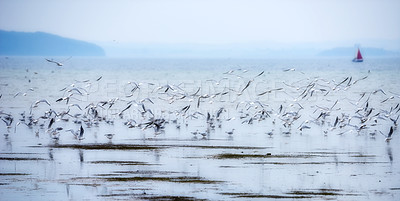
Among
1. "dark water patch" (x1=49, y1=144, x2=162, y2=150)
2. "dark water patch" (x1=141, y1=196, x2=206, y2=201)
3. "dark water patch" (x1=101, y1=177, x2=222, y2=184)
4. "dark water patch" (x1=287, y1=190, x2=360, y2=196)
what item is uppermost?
"dark water patch" (x1=49, y1=144, x2=162, y2=150)

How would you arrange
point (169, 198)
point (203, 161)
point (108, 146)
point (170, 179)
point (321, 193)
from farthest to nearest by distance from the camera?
point (108, 146) < point (203, 161) < point (170, 179) < point (321, 193) < point (169, 198)

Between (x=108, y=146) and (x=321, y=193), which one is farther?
(x=108, y=146)

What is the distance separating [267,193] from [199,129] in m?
12.7

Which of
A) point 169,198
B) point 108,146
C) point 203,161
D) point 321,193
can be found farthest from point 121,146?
point 321,193

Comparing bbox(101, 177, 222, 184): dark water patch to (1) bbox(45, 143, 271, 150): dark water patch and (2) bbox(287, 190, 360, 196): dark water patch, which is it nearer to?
(2) bbox(287, 190, 360, 196): dark water patch

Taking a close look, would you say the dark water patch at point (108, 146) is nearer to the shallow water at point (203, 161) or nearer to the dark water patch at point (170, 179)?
the shallow water at point (203, 161)

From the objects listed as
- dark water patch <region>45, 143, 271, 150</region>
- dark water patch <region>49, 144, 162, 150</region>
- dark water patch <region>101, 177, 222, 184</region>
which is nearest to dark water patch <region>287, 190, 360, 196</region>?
dark water patch <region>101, 177, 222, 184</region>

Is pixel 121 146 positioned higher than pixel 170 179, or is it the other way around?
pixel 121 146

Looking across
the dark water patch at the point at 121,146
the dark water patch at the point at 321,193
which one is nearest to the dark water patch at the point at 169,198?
the dark water patch at the point at 321,193

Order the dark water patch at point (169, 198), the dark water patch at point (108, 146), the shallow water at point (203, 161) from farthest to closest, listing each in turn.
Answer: the dark water patch at point (108, 146)
the shallow water at point (203, 161)
the dark water patch at point (169, 198)

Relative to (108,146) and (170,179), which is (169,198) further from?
(108,146)

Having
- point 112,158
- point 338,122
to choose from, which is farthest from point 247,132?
point 112,158

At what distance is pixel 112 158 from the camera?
20.8 metres

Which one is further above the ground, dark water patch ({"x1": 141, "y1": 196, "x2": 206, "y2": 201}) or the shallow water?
the shallow water
